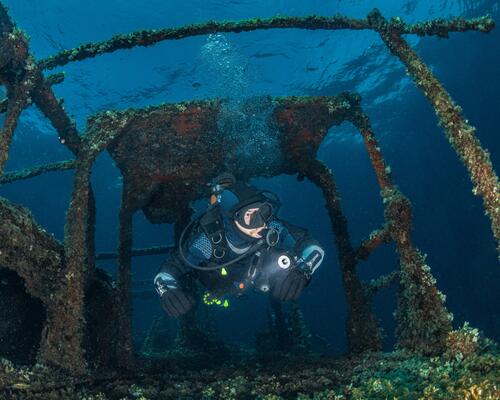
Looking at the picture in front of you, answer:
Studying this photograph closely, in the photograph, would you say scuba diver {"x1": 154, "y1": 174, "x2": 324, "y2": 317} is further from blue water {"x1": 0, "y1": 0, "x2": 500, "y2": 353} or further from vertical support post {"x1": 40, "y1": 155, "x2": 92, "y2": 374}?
blue water {"x1": 0, "y1": 0, "x2": 500, "y2": 353}

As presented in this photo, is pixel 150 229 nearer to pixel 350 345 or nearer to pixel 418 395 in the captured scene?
pixel 350 345

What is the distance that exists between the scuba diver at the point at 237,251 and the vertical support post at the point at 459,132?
2278 millimetres

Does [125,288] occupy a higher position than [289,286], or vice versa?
[125,288]

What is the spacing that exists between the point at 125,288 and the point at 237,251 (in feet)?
5.72

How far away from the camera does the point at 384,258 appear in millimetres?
35375

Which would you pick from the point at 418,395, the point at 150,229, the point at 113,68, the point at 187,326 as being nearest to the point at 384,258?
the point at 150,229

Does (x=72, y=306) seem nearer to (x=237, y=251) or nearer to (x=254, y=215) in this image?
(x=237, y=251)

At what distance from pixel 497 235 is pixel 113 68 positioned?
2086cm

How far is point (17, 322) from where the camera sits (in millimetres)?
4809

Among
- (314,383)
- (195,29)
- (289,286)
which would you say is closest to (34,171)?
(195,29)

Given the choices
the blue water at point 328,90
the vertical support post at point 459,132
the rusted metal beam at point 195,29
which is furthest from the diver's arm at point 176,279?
the blue water at point 328,90

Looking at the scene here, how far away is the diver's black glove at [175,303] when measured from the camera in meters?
4.84

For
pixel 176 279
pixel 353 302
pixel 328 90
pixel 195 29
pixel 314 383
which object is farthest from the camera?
pixel 328 90

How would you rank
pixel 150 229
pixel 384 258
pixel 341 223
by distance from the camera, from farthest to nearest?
pixel 150 229 → pixel 384 258 → pixel 341 223
